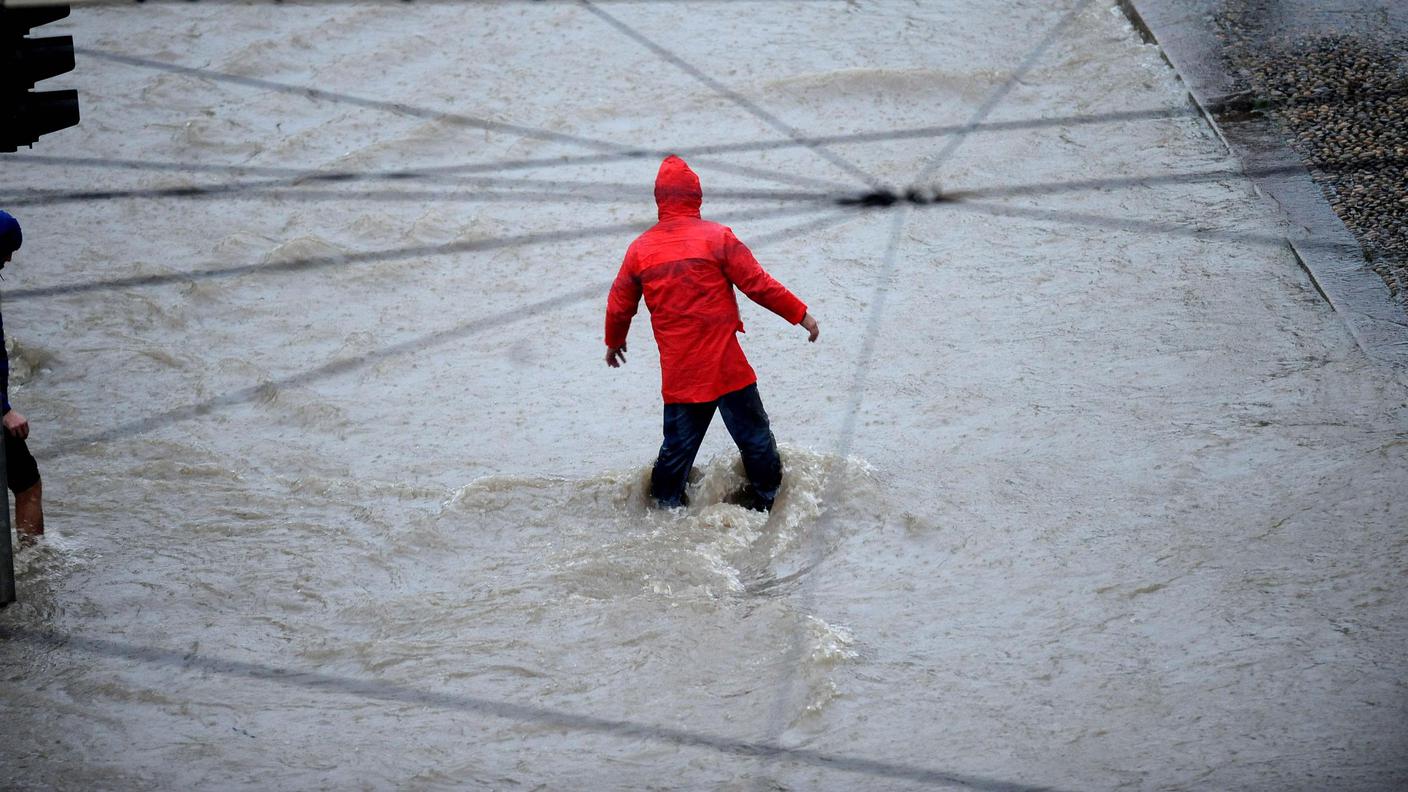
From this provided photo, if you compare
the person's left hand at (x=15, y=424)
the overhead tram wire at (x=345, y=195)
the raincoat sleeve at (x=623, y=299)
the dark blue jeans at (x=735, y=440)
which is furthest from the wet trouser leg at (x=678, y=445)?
the overhead tram wire at (x=345, y=195)

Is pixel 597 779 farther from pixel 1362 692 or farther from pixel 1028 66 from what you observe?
pixel 1028 66

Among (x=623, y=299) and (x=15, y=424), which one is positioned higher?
(x=623, y=299)

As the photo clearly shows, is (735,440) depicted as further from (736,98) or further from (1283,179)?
(736,98)

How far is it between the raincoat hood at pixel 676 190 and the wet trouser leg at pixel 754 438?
76 cm

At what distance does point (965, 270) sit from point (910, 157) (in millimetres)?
1456

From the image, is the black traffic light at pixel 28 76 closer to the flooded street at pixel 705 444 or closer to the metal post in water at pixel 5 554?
the metal post in water at pixel 5 554

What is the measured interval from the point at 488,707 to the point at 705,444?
2.04 metres

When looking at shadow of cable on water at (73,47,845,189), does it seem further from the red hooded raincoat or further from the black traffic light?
the black traffic light

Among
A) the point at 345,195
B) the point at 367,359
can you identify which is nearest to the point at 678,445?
the point at 367,359

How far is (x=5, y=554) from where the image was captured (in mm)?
5137

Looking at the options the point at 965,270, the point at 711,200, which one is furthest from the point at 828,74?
the point at 965,270

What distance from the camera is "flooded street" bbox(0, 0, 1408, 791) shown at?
14.8 feet

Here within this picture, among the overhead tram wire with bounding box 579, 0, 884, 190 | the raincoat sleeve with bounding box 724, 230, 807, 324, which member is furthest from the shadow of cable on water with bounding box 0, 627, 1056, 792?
the overhead tram wire with bounding box 579, 0, 884, 190

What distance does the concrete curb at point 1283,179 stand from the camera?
675 cm
